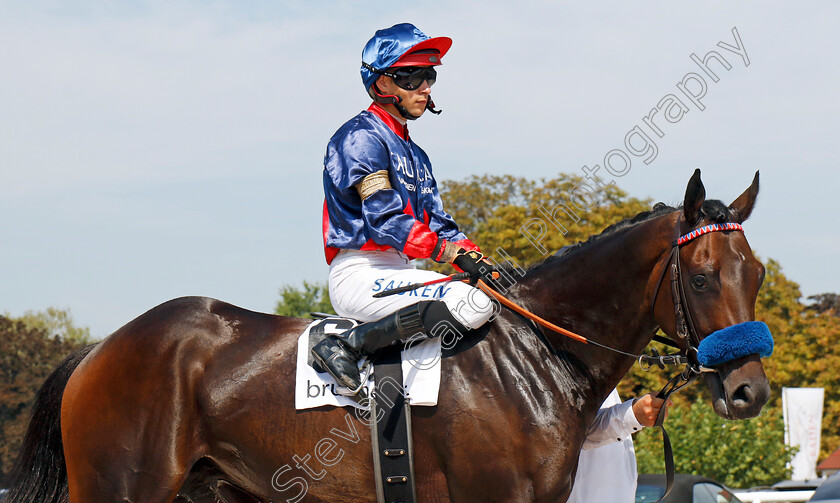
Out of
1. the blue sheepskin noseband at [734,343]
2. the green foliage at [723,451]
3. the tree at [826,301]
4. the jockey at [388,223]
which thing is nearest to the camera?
the blue sheepskin noseband at [734,343]

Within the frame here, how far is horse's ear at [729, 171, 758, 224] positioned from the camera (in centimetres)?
384

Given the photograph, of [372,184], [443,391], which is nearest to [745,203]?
[443,391]

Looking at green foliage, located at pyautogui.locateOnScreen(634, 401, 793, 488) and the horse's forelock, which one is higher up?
the horse's forelock

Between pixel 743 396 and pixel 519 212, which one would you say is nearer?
pixel 743 396

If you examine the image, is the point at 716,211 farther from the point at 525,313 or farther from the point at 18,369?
the point at 18,369

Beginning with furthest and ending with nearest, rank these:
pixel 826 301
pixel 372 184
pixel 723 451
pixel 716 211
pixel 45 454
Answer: pixel 826 301 → pixel 723 451 → pixel 45 454 → pixel 372 184 → pixel 716 211

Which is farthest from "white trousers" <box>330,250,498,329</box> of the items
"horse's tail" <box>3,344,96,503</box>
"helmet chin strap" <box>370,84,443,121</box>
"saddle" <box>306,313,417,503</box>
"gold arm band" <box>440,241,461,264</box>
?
"horse's tail" <box>3,344,96,503</box>

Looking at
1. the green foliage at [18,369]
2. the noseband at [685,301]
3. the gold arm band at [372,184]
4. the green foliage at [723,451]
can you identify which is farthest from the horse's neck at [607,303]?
the green foliage at [18,369]

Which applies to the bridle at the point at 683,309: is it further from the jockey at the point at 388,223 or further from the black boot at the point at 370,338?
the black boot at the point at 370,338

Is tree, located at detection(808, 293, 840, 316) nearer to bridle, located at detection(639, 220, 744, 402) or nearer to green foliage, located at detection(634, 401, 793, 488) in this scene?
green foliage, located at detection(634, 401, 793, 488)

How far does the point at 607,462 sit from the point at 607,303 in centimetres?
100

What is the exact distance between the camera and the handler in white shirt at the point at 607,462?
13.6 ft

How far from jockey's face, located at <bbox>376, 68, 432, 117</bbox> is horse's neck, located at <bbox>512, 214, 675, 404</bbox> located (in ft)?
3.92

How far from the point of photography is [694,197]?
3703 millimetres
